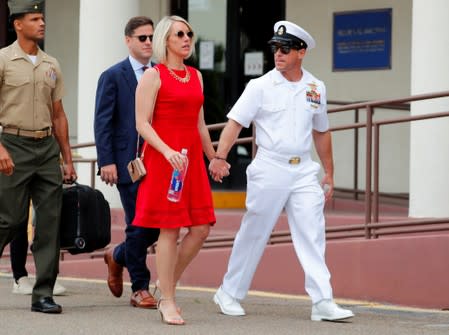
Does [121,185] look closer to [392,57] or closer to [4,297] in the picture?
[4,297]

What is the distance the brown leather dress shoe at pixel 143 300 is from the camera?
893 centimetres

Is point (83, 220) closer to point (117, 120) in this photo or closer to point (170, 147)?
point (117, 120)

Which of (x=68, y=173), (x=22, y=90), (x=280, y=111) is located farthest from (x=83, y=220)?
(x=280, y=111)

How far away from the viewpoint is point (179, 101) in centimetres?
811

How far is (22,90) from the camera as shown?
27.4 ft

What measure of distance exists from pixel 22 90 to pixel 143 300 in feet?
5.26

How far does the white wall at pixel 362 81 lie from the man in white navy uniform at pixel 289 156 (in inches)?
185

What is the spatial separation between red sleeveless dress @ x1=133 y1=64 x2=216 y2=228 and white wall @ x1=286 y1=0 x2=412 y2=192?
505 cm

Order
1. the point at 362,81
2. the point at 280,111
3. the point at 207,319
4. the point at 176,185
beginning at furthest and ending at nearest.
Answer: the point at 362,81 < the point at 207,319 < the point at 280,111 < the point at 176,185

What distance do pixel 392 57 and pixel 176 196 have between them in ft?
23.0

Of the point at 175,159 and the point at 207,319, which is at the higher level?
the point at 175,159

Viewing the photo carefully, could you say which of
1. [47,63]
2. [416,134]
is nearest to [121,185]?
[47,63]

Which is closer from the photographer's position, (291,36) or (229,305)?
(291,36)

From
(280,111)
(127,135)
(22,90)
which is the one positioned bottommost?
(127,135)
